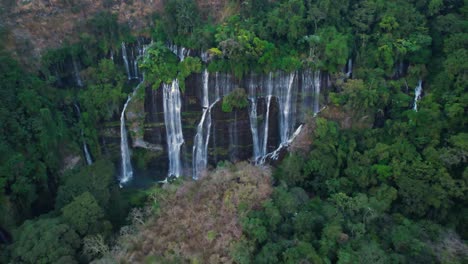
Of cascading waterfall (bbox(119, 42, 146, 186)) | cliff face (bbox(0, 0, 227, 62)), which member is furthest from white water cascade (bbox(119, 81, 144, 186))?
cliff face (bbox(0, 0, 227, 62))

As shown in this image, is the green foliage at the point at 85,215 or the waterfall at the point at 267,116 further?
the waterfall at the point at 267,116

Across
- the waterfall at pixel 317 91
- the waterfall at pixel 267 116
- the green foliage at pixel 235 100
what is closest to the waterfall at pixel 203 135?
the green foliage at pixel 235 100

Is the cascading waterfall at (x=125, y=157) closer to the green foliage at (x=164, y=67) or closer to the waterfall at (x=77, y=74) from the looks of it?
the green foliage at (x=164, y=67)

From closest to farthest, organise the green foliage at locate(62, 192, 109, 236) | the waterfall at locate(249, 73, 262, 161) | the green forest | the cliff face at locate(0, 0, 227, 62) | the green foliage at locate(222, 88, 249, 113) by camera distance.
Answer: the green forest, the green foliage at locate(62, 192, 109, 236), the green foliage at locate(222, 88, 249, 113), the cliff face at locate(0, 0, 227, 62), the waterfall at locate(249, 73, 262, 161)

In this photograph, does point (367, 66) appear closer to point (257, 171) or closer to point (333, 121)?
point (333, 121)

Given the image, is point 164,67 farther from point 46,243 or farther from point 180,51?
point 46,243

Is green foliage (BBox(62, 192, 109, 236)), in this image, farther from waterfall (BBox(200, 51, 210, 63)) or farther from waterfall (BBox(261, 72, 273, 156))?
waterfall (BBox(261, 72, 273, 156))
